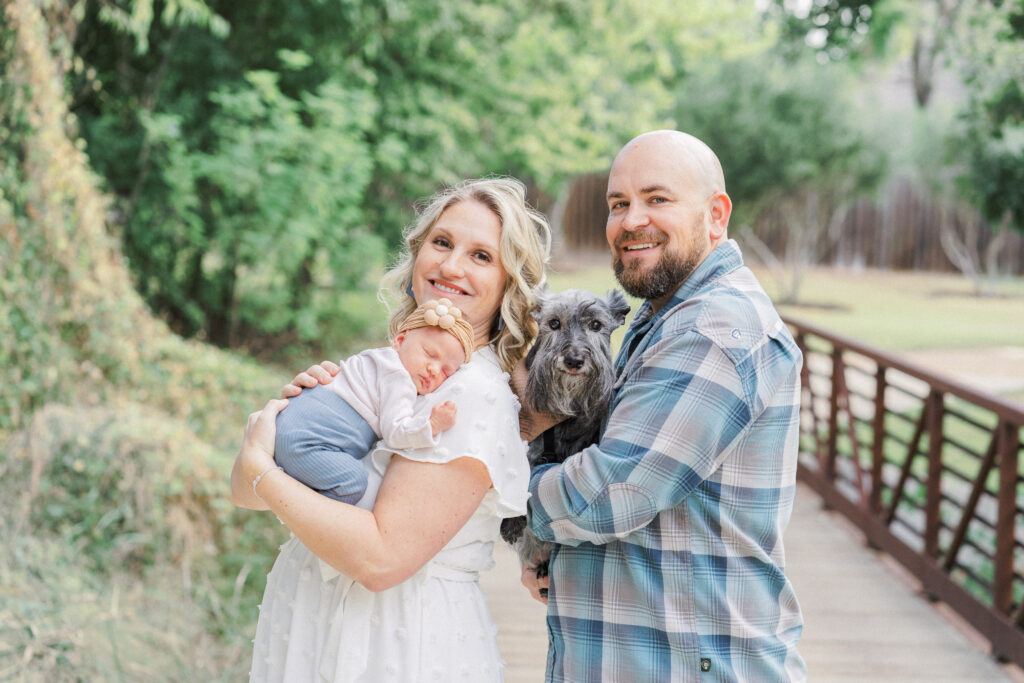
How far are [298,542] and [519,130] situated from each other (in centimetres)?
970

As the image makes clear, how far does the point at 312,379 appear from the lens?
1.83 meters

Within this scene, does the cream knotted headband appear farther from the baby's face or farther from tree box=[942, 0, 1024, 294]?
tree box=[942, 0, 1024, 294]

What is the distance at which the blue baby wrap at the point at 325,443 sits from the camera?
1686mm

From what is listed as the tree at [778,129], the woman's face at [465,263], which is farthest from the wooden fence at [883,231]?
the woman's face at [465,263]

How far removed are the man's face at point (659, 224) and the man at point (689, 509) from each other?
96 mm

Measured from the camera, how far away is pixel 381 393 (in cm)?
179

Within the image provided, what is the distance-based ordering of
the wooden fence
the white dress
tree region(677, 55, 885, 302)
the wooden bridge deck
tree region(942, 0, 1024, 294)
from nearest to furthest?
the white dress < the wooden bridge deck < tree region(942, 0, 1024, 294) < tree region(677, 55, 885, 302) < the wooden fence

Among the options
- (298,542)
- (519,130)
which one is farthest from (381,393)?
(519,130)

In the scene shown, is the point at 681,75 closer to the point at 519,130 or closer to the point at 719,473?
the point at 519,130

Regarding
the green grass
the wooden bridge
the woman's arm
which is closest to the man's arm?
the woman's arm

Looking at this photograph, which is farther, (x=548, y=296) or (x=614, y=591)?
(x=548, y=296)

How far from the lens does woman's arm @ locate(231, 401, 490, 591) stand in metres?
1.64

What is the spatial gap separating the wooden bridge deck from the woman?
7.63ft

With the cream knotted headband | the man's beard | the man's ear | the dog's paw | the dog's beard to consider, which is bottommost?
the dog's paw
